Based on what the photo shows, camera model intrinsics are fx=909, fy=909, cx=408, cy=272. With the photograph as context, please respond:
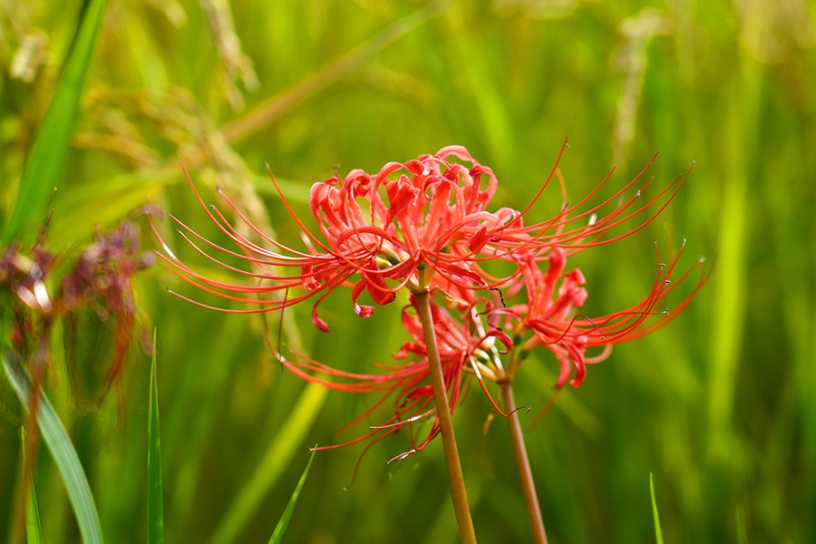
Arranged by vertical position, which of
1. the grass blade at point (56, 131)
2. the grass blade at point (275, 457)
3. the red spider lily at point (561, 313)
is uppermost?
the grass blade at point (56, 131)

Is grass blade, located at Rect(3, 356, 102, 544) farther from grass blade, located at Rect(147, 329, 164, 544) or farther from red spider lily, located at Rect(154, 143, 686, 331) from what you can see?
red spider lily, located at Rect(154, 143, 686, 331)

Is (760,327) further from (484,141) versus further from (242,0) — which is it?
(242,0)

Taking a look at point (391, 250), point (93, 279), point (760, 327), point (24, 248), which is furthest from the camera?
point (760, 327)

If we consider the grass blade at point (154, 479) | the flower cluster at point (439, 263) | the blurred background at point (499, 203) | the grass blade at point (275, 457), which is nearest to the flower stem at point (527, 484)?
the flower cluster at point (439, 263)

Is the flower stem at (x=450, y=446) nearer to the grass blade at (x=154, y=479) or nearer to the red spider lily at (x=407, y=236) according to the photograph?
the red spider lily at (x=407, y=236)

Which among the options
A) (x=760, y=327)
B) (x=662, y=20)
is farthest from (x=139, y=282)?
(x=760, y=327)

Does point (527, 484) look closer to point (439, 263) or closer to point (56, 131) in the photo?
point (439, 263)
